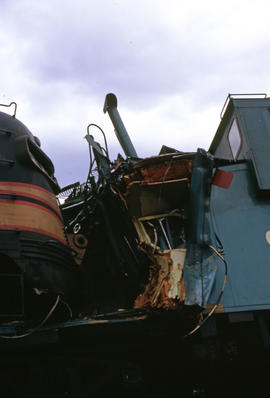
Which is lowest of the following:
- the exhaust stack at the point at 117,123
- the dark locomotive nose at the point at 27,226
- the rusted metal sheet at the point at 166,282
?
the rusted metal sheet at the point at 166,282

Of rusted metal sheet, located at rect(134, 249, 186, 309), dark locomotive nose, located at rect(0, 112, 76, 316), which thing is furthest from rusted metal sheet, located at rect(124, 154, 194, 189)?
dark locomotive nose, located at rect(0, 112, 76, 316)

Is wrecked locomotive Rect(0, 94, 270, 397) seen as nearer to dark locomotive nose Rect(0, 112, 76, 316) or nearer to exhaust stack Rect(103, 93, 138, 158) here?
dark locomotive nose Rect(0, 112, 76, 316)

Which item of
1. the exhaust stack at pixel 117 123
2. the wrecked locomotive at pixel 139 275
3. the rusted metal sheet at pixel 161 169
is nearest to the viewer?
the wrecked locomotive at pixel 139 275

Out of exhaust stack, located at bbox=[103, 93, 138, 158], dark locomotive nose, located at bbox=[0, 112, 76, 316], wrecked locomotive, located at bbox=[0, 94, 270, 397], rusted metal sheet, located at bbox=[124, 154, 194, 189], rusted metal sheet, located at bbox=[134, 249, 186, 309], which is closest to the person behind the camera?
dark locomotive nose, located at bbox=[0, 112, 76, 316]

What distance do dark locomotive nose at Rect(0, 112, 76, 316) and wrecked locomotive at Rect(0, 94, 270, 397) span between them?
0.09 ft

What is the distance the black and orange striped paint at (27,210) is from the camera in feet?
23.0

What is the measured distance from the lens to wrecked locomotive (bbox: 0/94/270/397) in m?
6.94

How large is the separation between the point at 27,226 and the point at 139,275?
323 cm

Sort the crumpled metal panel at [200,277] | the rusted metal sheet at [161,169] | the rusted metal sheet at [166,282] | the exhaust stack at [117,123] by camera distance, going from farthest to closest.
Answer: the exhaust stack at [117,123] → the rusted metal sheet at [161,169] → the crumpled metal panel at [200,277] → the rusted metal sheet at [166,282]

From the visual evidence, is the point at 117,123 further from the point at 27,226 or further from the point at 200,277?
the point at 200,277

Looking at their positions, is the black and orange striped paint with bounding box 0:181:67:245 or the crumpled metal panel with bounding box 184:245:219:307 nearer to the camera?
the black and orange striped paint with bounding box 0:181:67:245

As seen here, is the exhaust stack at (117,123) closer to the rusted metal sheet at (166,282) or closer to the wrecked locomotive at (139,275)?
the wrecked locomotive at (139,275)

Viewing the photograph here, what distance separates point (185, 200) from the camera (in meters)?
8.65

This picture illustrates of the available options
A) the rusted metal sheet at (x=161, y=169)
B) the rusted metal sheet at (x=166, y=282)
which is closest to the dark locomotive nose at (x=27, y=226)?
the rusted metal sheet at (x=166, y=282)
